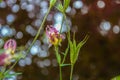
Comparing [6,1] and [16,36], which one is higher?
[6,1]

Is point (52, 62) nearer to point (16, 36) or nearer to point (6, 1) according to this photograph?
point (16, 36)

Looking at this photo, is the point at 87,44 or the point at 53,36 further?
the point at 87,44

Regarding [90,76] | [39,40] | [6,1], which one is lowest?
[90,76]

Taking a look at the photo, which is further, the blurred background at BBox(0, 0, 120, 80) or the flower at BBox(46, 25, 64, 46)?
the blurred background at BBox(0, 0, 120, 80)

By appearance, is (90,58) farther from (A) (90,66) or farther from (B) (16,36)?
(B) (16,36)

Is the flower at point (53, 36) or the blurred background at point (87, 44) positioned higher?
the flower at point (53, 36)

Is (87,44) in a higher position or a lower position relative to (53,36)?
lower

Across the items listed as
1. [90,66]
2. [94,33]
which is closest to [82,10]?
[94,33]

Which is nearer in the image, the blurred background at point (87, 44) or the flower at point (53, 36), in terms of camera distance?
the flower at point (53, 36)

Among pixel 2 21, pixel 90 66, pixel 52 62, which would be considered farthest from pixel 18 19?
pixel 90 66

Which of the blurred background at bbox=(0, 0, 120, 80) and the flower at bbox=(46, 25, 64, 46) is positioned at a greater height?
the flower at bbox=(46, 25, 64, 46)
